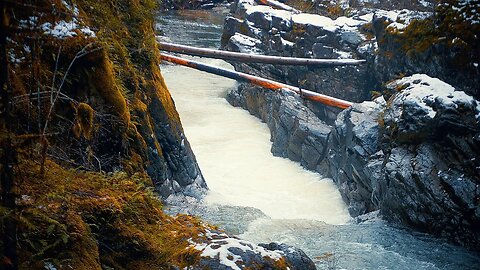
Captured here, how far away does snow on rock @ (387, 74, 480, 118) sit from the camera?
894 centimetres

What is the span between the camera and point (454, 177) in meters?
8.46

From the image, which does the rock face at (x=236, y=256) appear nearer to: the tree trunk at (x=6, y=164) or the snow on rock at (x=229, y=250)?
the snow on rock at (x=229, y=250)

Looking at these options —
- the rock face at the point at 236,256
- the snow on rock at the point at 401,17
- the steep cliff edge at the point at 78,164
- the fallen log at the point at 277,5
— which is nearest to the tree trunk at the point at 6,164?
the steep cliff edge at the point at 78,164

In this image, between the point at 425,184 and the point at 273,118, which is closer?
the point at 425,184

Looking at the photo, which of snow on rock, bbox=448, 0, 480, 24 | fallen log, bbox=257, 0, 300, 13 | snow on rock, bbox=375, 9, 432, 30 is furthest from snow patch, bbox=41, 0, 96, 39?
fallen log, bbox=257, 0, 300, 13

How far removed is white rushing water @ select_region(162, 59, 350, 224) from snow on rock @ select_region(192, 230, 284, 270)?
16.7ft

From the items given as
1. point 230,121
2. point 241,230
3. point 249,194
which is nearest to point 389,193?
point 241,230

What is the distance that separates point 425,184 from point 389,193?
0.78 metres

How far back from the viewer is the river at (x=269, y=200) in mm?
7773

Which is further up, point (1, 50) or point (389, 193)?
point (1, 50)

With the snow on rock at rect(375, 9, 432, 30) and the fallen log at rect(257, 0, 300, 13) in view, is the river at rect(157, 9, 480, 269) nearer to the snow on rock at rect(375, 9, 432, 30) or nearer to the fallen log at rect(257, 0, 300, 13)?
the fallen log at rect(257, 0, 300, 13)

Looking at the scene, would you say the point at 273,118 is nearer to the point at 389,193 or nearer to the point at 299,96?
the point at 299,96

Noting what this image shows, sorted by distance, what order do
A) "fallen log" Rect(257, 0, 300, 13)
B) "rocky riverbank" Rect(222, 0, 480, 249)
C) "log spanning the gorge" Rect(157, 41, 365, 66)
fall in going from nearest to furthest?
"rocky riverbank" Rect(222, 0, 480, 249) < "log spanning the gorge" Rect(157, 41, 365, 66) < "fallen log" Rect(257, 0, 300, 13)

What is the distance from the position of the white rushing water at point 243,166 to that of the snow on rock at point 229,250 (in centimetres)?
510
